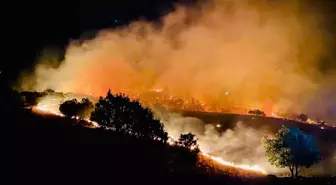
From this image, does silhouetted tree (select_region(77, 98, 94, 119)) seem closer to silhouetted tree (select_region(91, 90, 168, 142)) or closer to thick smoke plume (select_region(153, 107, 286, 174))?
silhouetted tree (select_region(91, 90, 168, 142))

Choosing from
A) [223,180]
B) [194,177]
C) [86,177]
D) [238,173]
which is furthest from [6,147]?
[238,173]

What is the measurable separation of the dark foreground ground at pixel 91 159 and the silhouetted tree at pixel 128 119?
7.33 ft

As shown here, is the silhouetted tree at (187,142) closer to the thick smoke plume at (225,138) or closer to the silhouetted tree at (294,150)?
the silhouetted tree at (294,150)

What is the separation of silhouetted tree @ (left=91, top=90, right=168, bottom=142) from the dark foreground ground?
2.23 m

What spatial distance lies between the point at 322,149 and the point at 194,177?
39224 mm

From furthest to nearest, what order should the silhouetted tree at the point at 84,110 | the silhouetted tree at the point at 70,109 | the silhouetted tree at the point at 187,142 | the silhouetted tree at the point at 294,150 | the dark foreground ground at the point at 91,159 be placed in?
the silhouetted tree at the point at 70,109
the silhouetted tree at the point at 84,110
the silhouetted tree at the point at 187,142
the silhouetted tree at the point at 294,150
the dark foreground ground at the point at 91,159

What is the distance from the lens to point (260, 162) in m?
58.8

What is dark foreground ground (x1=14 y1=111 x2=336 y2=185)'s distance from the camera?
98.0ft

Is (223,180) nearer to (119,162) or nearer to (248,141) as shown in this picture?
(119,162)

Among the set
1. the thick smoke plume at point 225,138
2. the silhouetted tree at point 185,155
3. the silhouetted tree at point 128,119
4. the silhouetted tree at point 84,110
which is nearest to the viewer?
the silhouetted tree at point 185,155

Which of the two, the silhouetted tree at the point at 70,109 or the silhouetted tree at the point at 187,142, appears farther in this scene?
the silhouetted tree at the point at 70,109

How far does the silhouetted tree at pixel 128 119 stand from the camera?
45.9m

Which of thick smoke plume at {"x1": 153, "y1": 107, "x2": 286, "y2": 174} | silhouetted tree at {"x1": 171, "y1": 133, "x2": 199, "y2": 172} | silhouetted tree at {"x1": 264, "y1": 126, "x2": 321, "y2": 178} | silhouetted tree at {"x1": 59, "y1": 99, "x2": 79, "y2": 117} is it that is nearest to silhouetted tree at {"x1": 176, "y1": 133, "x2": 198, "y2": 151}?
silhouetted tree at {"x1": 171, "y1": 133, "x2": 199, "y2": 172}

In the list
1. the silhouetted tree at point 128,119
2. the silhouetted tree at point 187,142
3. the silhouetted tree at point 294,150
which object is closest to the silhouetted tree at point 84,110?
the silhouetted tree at point 128,119
